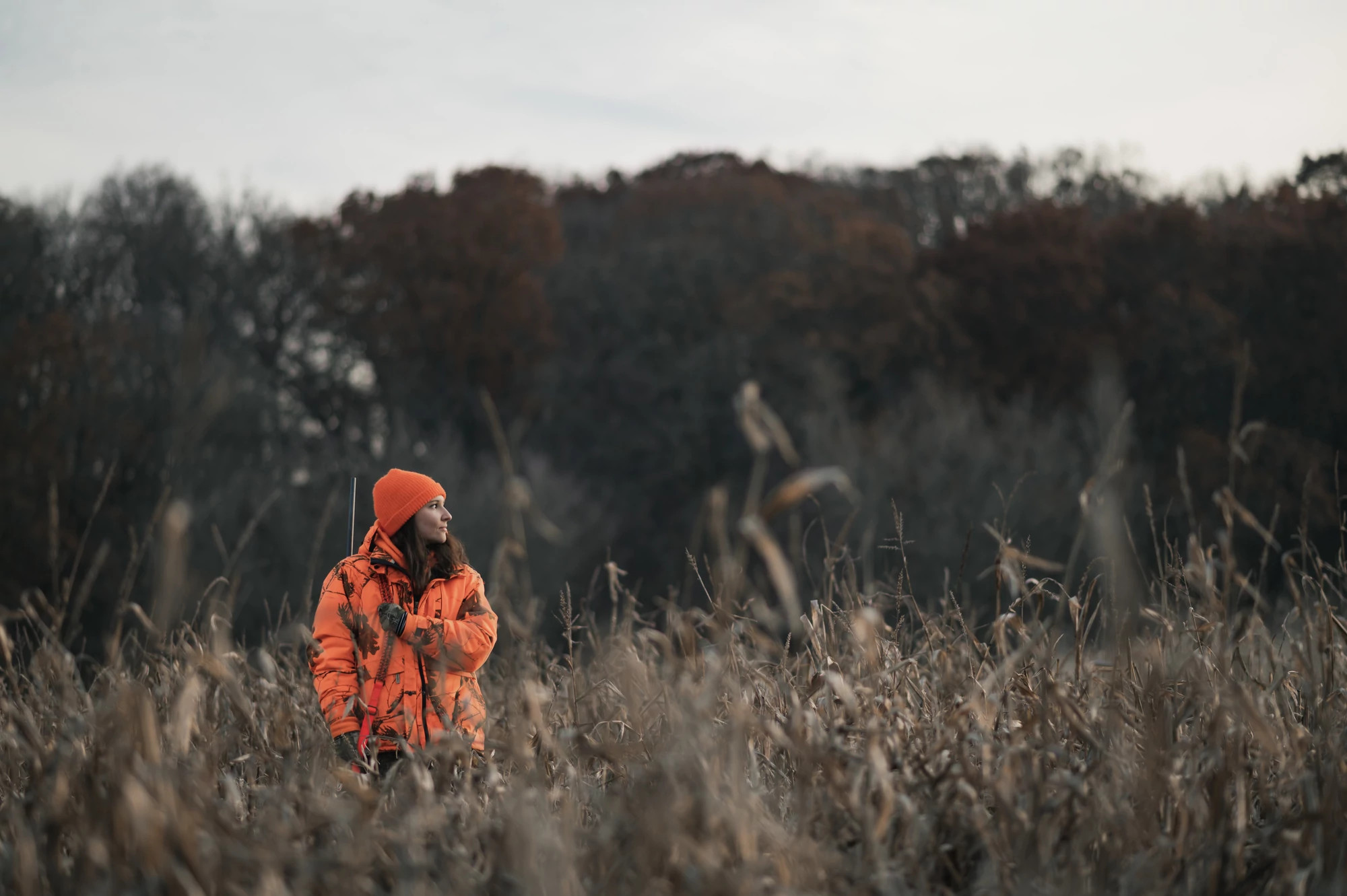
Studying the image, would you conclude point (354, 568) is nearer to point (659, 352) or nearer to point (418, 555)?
point (418, 555)

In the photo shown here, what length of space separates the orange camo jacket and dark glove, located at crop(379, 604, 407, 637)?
0.02m

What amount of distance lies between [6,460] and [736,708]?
61.8 ft

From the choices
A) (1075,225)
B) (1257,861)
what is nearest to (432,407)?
(1075,225)

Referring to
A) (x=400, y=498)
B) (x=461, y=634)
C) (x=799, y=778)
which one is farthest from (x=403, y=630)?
(x=799, y=778)

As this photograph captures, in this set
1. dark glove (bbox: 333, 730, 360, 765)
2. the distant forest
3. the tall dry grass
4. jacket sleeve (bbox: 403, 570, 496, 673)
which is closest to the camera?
the tall dry grass

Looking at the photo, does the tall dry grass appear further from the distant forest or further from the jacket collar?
the distant forest

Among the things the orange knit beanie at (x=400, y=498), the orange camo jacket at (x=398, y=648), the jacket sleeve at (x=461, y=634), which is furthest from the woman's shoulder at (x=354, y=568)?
the jacket sleeve at (x=461, y=634)

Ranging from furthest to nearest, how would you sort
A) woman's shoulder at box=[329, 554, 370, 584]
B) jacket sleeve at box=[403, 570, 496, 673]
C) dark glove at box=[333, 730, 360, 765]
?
woman's shoulder at box=[329, 554, 370, 584], dark glove at box=[333, 730, 360, 765], jacket sleeve at box=[403, 570, 496, 673]

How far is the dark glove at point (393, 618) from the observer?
3.20 m

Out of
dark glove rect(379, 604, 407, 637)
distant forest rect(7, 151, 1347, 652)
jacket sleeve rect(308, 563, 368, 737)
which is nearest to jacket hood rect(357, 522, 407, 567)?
jacket sleeve rect(308, 563, 368, 737)

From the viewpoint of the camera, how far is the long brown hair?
3.55m

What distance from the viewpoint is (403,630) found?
3.23m

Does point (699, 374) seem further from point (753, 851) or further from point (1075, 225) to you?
point (753, 851)

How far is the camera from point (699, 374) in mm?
24969
